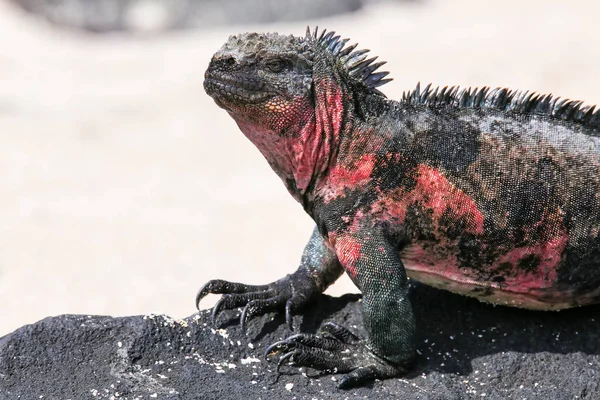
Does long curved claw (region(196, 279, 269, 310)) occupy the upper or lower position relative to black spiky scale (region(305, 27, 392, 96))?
lower

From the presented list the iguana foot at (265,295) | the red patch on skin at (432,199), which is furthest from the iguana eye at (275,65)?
the iguana foot at (265,295)

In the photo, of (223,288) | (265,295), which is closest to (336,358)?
(265,295)

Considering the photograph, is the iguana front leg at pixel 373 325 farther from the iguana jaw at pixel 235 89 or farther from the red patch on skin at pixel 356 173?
the iguana jaw at pixel 235 89

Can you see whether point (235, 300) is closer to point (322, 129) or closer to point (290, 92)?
point (322, 129)

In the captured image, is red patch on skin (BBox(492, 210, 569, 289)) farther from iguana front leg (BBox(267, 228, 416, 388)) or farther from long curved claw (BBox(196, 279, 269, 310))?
long curved claw (BBox(196, 279, 269, 310))

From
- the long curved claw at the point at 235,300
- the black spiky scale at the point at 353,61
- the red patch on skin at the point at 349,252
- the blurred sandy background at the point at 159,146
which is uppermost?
the blurred sandy background at the point at 159,146

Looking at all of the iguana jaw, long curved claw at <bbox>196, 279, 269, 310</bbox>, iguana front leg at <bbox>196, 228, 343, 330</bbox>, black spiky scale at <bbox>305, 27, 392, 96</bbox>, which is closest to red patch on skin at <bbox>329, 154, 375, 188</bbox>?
black spiky scale at <bbox>305, 27, 392, 96</bbox>

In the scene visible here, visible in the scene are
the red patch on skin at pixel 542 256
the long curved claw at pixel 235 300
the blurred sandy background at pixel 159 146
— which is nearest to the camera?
the red patch on skin at pixel 542 256
